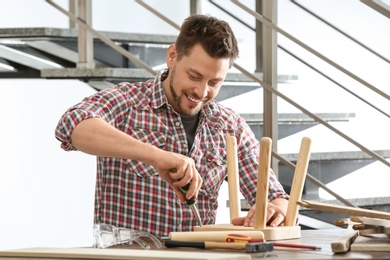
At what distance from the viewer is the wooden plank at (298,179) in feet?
5.85

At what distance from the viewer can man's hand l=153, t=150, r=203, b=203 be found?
167 centimetres

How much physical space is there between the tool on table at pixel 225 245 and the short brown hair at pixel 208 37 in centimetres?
61

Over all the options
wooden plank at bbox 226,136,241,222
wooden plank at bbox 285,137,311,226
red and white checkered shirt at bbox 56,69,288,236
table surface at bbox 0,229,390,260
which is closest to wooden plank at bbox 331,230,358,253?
table surface at bbox 0,229,390,260

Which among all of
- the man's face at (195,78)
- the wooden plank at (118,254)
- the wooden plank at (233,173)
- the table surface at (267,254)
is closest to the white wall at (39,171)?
the man's face at (195,78)

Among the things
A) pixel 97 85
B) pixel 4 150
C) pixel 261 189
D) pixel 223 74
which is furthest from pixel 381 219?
pixel 4 150

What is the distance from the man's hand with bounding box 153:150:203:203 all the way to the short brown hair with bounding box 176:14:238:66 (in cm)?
43

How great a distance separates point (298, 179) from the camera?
1.80 m

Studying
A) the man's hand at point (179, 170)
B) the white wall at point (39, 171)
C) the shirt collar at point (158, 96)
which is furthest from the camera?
the white wall at point (39, 171)

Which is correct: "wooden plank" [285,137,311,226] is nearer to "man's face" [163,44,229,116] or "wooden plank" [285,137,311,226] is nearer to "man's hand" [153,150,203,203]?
"man's hand" [153,150,203,203]

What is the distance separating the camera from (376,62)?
411cm

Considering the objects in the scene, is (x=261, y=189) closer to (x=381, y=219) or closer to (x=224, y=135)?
(x=381, y=219)

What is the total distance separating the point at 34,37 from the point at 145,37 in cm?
41

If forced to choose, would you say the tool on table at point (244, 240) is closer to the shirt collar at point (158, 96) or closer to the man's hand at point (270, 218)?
the man's hand at point (270, 218)

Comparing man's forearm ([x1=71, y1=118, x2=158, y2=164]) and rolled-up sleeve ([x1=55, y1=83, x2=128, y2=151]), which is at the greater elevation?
rolled-up sleeve ([x1=55, y1=83, x2=128, y2=151])
